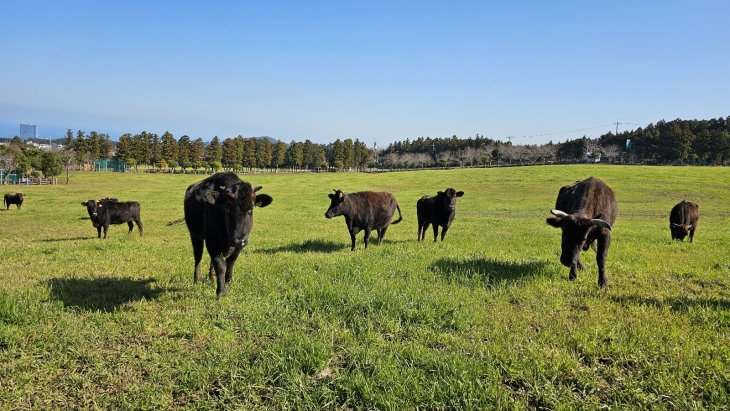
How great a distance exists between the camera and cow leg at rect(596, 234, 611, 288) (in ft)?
23.7

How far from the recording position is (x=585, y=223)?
7141mm

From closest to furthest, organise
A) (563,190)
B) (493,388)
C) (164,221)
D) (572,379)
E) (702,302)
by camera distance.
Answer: (493,388)
(572,379)
(702,302)
(563,190)
(164,221)

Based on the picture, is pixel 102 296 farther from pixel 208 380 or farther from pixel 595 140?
pixel 595 140

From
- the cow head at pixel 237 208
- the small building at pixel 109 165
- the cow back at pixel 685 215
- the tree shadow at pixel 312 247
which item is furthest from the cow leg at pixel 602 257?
the small building at pixel 109 165

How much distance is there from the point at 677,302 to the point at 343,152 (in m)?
117

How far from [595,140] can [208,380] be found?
425ft

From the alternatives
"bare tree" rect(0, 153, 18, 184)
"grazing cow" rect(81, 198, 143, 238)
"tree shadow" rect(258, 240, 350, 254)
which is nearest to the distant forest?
"bare tree" rect(0, 153, 18, 184)

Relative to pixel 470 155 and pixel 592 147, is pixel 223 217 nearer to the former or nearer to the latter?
pixel 592 147

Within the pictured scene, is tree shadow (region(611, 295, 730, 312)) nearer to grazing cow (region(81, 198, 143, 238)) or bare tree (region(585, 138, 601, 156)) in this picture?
grazing cow (region(81, 198, 143, 238))

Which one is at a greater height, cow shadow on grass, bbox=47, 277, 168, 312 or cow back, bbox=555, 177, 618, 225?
cow back, bbox=555, 177, 618, 225

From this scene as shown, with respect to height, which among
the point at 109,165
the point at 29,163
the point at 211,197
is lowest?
the point at 211,197

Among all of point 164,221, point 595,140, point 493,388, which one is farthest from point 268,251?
point 595,140

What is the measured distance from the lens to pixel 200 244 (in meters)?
7.76

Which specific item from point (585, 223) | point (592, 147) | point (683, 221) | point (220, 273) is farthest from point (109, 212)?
point (592, 147)
